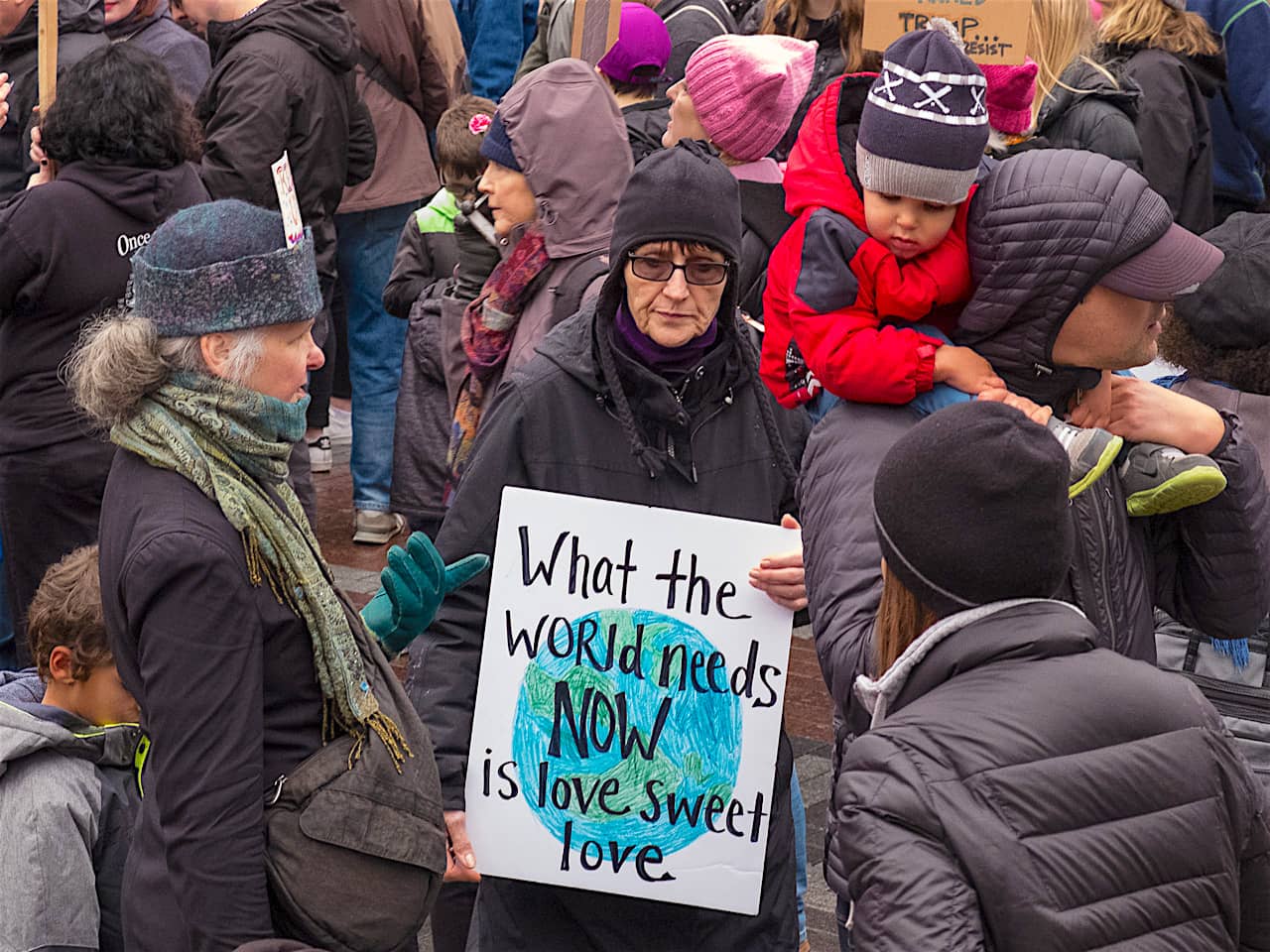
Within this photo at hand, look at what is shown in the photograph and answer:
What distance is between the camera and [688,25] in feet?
24.5

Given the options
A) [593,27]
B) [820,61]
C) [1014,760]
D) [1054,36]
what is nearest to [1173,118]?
[820,61]

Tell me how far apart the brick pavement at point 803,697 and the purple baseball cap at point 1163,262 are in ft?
6.44

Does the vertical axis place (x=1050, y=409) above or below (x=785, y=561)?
above

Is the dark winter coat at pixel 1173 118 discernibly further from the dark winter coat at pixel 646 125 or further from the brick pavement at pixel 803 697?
the brick pavement at pixel 803 697

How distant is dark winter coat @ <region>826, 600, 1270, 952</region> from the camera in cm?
184

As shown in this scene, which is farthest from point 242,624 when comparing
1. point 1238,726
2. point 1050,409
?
point 1238,726

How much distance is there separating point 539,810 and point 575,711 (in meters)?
0.19

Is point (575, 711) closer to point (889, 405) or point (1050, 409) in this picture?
point (889, 405)

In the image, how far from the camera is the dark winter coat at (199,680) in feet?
8.45

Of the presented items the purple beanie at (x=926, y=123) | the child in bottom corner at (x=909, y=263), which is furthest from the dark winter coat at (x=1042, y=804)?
the purple beanie at (x=926, y=123)

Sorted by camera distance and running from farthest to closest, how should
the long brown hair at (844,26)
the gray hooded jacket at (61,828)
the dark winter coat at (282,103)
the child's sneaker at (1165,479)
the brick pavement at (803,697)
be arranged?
the dark winter coat at (282,103)
the brick pavement at (803,697)
the long brown hair at (844,26)
the gray hooded jacket at (61,828)
the child's sneaker at (1165,479)

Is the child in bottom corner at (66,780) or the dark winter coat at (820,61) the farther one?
the dark winter coat at (820,61)

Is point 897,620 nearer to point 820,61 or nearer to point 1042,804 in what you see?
point 1042,804

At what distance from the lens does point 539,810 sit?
3117mm
